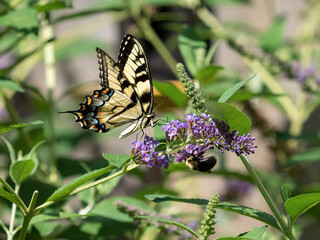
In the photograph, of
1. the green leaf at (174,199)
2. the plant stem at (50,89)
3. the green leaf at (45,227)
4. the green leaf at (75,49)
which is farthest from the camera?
the green leaf at (75,49)

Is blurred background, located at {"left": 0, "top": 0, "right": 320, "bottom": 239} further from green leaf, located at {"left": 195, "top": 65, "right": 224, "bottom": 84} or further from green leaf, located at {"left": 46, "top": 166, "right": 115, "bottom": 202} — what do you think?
green leaf, located at {"left": 46, "top": 166, "right": 115, "bottom": 202}

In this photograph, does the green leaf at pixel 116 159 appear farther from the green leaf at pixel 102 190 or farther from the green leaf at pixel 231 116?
the green leaf at pixel 102 190

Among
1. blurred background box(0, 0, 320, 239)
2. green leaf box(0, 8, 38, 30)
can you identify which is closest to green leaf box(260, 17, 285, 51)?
blurred background box(0, 0, 320, 239)

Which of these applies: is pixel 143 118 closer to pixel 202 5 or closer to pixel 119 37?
pixel 202 5

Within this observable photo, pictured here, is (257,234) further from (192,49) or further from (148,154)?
(192,49)

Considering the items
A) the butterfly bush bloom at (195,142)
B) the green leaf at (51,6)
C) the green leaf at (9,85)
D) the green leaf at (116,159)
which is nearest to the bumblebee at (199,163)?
the butterfly bush bloom at (195,142)

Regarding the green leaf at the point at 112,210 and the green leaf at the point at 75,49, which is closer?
the green leaf at the point at 112,210

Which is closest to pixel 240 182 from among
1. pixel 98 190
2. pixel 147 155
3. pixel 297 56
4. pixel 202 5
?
pixel 297 56

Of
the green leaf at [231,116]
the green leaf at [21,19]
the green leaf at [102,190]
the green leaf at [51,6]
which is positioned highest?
the green leaf at [51,6]
